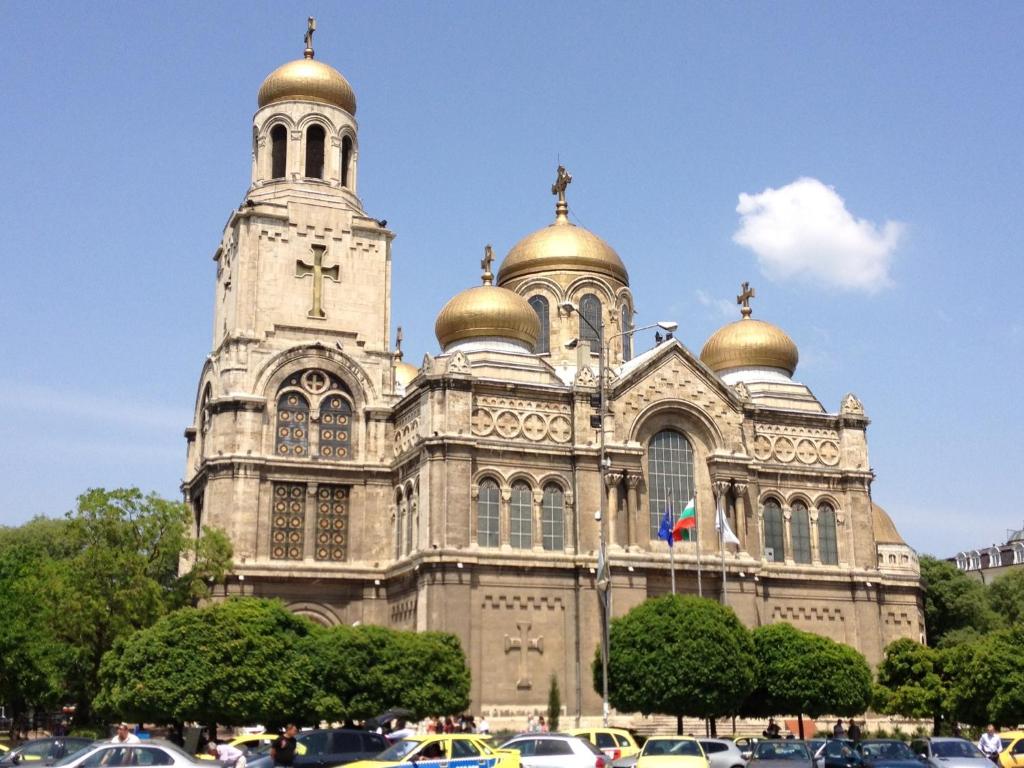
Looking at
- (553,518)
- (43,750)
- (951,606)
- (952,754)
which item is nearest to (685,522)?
(553,518)

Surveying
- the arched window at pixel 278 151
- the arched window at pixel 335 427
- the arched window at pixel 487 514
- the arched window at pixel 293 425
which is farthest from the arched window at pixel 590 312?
the arched window at pixel 278 151

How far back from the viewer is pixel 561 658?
5131cm

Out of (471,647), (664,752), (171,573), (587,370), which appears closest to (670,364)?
(587,370)

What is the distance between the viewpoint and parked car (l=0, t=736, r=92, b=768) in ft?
95.7

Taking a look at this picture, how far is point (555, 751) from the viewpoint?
28.5 m

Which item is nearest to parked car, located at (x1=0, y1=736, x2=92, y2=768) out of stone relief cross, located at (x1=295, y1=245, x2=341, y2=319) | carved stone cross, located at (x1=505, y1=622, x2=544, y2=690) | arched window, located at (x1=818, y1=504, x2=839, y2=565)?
carved stone cross, located at (x1=505, y1=622, x2=544, y2=690)

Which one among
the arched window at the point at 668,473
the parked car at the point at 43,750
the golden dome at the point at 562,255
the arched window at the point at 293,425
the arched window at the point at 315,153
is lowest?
the parked car at the point at 43,750

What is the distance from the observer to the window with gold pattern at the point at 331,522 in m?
54.7

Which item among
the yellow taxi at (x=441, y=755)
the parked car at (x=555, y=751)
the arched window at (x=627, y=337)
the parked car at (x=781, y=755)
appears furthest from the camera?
the arched window at (x=627, y=337)

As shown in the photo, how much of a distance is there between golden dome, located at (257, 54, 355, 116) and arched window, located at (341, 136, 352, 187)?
1.40 meters

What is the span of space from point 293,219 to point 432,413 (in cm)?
1274

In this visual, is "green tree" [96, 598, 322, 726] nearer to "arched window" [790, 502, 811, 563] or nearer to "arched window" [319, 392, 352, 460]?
"arched window" [319, 392, 352, 460]

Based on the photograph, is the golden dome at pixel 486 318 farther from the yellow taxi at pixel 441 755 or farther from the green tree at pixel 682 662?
the yellow taxi at pixel 441 755

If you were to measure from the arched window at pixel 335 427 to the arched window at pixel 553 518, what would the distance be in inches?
369
